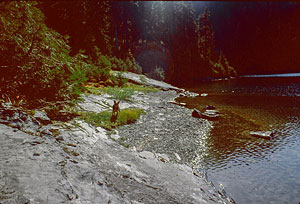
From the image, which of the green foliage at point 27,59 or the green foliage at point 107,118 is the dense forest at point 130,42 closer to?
the green foliage at point 27,59

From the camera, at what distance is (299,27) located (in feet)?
362

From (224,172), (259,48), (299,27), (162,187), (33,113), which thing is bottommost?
(224,172)

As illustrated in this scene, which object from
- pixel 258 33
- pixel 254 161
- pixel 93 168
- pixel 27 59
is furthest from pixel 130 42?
pixel 258 33

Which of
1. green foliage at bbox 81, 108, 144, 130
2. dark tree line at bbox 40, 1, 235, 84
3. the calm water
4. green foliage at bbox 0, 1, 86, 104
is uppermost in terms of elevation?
dark tree line at bbox 40, 1, 235, 84

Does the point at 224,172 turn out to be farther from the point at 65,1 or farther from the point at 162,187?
the point at 65,1

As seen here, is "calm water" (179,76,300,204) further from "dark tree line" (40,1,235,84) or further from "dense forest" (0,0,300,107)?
"dark tree line" (40,1,235,84)

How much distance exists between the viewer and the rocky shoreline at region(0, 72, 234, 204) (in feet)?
10.3

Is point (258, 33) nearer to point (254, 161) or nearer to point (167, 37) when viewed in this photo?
point (167, 37)

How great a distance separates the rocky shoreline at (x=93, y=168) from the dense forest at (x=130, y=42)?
9.81 feet

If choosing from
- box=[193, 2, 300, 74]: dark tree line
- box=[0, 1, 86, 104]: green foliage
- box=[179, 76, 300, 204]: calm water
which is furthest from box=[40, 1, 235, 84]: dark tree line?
box=[193, 2, 300, 74]: dark tree line

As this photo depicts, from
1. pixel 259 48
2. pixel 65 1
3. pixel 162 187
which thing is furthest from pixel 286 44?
pixel 162 187

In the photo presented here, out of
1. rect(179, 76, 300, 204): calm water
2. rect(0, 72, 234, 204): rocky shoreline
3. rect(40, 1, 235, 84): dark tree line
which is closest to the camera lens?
rect(0, 72, 234, 204): rocky shoreline

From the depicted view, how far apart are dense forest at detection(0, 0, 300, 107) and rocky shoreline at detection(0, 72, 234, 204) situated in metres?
2.99

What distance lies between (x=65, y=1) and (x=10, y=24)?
616 inches
